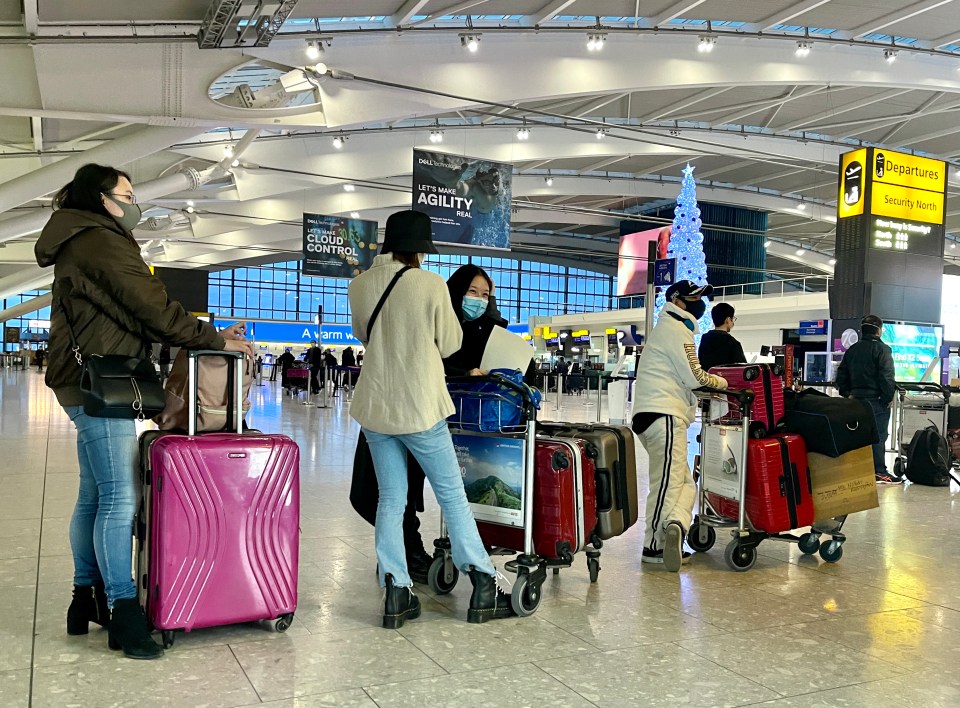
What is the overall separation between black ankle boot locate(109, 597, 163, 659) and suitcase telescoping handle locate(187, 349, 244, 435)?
2.03 feet

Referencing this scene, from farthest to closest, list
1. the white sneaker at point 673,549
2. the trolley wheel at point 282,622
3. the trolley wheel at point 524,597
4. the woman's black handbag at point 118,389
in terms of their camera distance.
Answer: the white sneaker at point 673,549 < the trolley wheel at point 524,597 < the trolley wheel at point 282,622 < the woman's black handbag at point 118,389

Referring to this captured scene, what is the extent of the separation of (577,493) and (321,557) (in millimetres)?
1432

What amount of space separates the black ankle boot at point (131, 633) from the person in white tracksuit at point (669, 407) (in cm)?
253

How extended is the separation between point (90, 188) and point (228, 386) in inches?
32.8

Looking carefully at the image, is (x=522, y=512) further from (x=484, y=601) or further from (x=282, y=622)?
(x=282, y=622)

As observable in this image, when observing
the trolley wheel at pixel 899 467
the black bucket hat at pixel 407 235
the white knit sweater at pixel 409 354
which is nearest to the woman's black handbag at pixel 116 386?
the white knit sweater at pixel 409 354

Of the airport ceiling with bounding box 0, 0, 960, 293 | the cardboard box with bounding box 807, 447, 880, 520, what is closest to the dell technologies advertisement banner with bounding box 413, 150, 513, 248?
the airport ceiling with bounding box 0, 0, 960, 293

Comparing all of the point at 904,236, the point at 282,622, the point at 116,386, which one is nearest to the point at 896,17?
the point at 904,236

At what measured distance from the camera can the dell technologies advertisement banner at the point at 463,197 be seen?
46.0ft

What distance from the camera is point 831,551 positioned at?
4.59 meters

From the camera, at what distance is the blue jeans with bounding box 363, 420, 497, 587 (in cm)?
329

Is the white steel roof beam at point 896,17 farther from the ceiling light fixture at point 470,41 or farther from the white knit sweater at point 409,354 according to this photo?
the white knit sweater at point 409,354

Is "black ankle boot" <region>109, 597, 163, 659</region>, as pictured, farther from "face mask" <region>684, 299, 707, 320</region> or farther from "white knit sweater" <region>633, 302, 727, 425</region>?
"face mask" <region>684, 299, 707, 320</region>

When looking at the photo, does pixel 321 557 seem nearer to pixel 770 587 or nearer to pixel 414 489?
pixel 414 489
